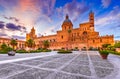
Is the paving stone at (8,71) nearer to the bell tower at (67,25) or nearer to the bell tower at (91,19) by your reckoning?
the bell tower at (91,19)

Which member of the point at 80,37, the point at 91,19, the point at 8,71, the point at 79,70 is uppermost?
the point at 91,19

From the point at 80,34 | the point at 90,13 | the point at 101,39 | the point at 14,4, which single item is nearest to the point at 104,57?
the point at 14,4

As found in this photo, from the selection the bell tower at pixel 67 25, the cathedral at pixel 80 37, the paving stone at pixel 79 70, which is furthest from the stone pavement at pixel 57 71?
the bell tower at pixel 67 25

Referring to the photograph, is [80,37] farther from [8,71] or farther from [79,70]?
[8,71]

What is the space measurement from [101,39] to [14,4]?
56.7 meters

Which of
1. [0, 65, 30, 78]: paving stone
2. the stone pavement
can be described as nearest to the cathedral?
the stone pavement

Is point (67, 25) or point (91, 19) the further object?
point (67, 25)

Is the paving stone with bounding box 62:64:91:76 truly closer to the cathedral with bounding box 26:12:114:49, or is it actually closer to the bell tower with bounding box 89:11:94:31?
the cathedral with bounding box 26:12:114:49

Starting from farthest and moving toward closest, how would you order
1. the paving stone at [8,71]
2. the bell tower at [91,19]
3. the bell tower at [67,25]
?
1. the bell tower at [67,25]
2. the bell tower at [91,19]
3. the paving stone at [8,71]

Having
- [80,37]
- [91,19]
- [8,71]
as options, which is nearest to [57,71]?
[8,71]

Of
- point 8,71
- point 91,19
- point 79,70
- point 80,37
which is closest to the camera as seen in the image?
point 8,71

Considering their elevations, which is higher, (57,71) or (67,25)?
(67,25)

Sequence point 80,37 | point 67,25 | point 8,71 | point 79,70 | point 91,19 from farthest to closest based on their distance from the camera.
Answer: point 67,25 < point 91,19 < point 80,37 < point 79,70 < point 8,71

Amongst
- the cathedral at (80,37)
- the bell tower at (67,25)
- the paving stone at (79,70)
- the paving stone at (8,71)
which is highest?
the bell tower at (67,25)
